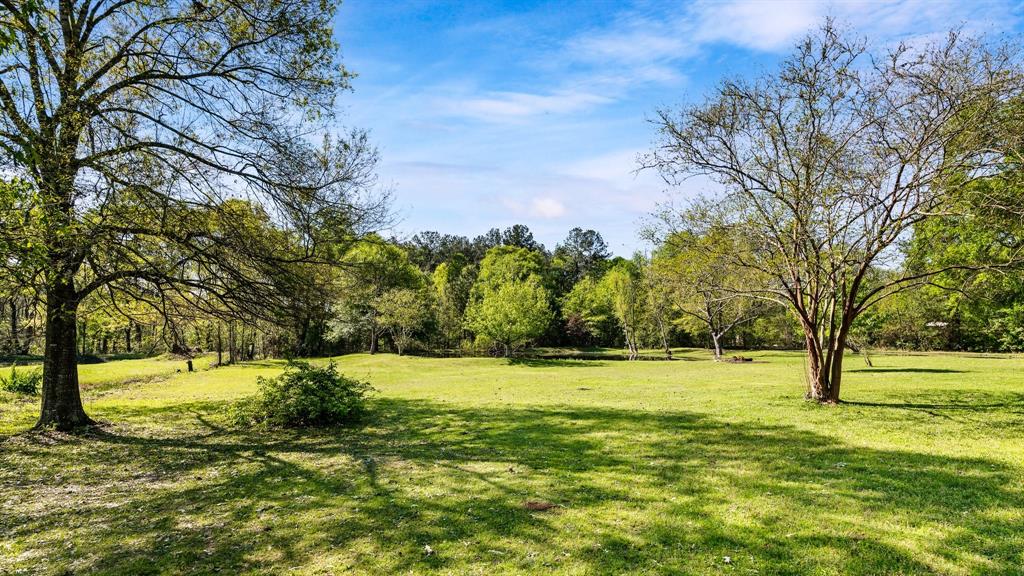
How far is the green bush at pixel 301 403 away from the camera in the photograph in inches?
496

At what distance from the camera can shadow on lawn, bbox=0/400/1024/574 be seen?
5.15 m

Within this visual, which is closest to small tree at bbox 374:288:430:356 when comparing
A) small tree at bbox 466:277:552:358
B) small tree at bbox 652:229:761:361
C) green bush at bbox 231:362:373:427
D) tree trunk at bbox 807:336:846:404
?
small tree at bbox 466:277:552:358

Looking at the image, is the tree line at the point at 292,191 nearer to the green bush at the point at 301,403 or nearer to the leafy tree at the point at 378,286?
the green bush at the point at 301,403

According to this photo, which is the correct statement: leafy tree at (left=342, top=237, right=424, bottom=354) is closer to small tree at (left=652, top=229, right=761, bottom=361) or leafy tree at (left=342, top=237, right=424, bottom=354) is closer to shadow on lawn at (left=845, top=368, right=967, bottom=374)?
small tree at (left=652, top=229, right=761, bottom=361)

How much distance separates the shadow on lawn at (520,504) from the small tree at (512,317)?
33036 millimetres

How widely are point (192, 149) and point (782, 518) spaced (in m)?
13.0

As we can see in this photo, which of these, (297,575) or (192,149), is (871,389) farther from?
(192,149)

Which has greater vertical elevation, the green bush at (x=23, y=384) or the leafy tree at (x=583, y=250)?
the leafy tree at (x=583, y=250)

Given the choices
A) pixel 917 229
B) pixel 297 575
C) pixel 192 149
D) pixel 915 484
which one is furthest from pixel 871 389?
pixel 192 149

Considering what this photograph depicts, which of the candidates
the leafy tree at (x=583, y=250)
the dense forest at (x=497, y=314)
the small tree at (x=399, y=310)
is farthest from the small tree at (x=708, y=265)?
the leafy tree at (x=583, y=250)

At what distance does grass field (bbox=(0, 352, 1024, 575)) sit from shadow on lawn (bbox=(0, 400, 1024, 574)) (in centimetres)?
4

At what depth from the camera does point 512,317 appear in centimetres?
4397

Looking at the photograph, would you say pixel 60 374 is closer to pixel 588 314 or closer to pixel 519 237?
pixel 588 314

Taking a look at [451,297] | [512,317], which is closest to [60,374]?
[512,317]
